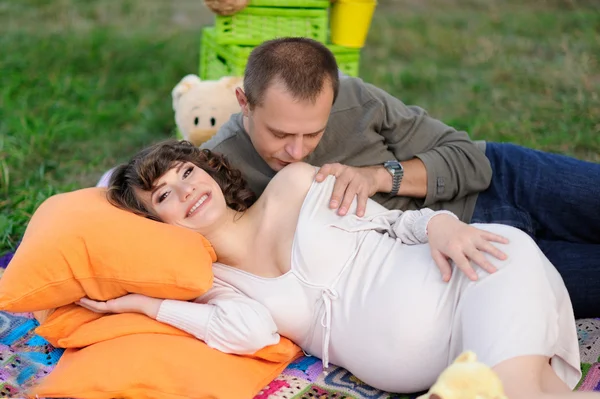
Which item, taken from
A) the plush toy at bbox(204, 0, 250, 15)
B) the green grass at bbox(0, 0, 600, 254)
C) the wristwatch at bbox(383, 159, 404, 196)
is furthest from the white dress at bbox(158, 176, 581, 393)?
the plush toy at bbox(204, 0, 250, 15)

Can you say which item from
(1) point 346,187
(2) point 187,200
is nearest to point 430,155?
(1) point 346,187

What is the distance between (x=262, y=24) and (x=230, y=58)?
0.24 meters

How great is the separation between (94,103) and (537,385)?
153 inches

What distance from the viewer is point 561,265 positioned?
2.66 m

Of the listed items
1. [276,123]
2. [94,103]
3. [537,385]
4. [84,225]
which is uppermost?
[276,123]

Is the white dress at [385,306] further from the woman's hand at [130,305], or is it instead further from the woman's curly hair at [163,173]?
the woman's curly hair at [163,173]

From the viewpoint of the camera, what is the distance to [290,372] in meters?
2.37

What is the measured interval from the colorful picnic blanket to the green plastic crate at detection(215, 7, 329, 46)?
187 centimetres

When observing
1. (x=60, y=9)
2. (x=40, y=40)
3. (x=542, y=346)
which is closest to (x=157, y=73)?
(x=40, y=40)

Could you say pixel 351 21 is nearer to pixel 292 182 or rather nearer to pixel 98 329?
pixel 292 182

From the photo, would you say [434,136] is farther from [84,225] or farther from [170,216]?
[84,225]

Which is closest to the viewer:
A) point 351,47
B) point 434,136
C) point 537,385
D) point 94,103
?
point 537,385

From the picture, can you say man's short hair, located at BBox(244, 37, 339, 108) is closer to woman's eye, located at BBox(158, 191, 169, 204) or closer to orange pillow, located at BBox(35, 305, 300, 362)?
woman's eye, located at BBox(158, 191, 169, 204)

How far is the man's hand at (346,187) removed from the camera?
2396 mm
